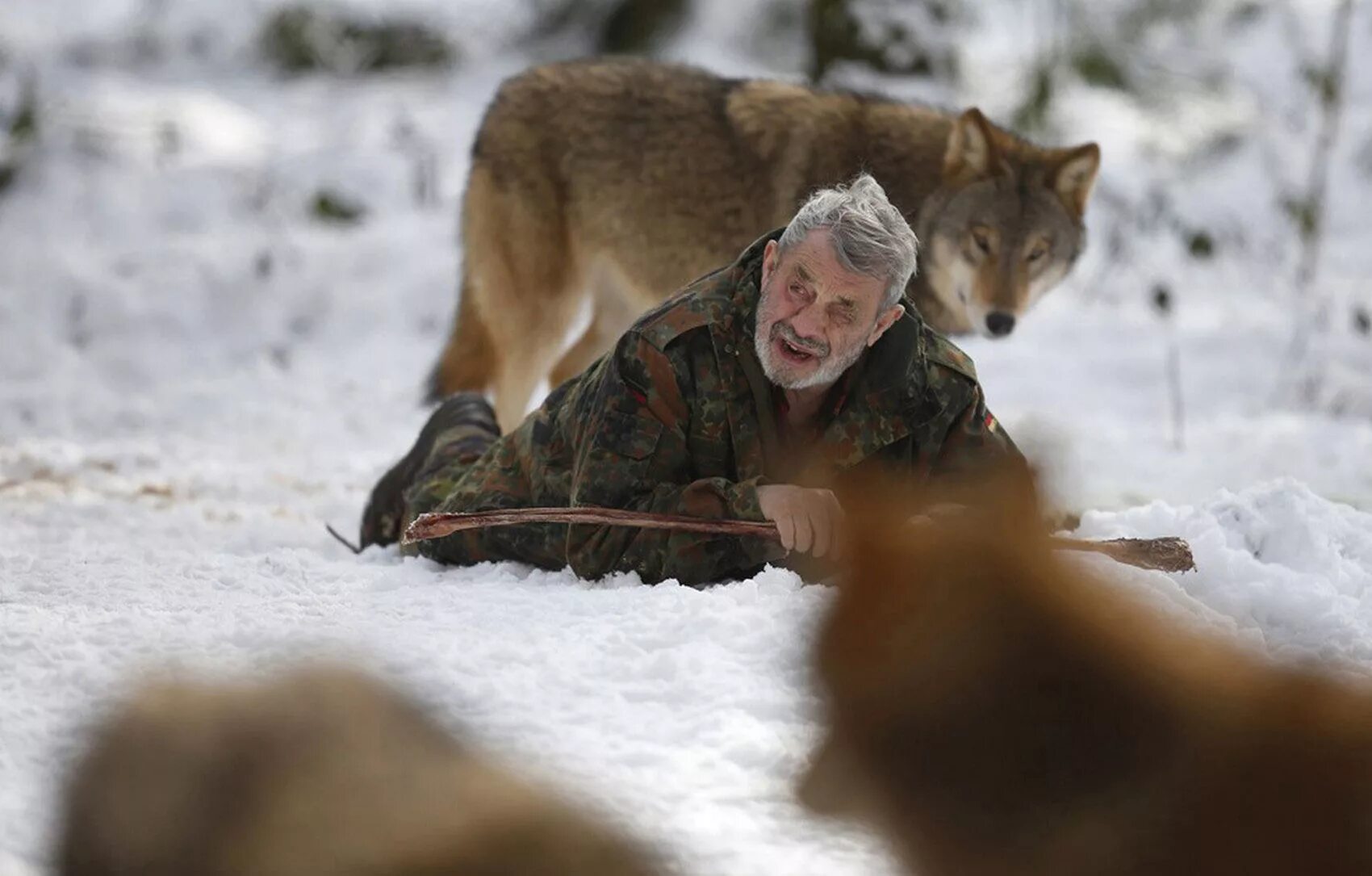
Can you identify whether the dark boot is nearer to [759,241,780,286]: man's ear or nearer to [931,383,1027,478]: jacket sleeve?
[759,241,780,286]: man's ear

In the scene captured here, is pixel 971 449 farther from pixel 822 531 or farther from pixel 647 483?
pixel 647 483

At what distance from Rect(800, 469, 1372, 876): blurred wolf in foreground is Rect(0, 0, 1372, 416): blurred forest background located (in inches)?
234

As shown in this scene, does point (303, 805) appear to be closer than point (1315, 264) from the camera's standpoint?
Yes

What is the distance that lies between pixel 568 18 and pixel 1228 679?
11.5 meters

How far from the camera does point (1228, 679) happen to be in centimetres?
191

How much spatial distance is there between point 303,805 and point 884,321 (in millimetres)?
1651

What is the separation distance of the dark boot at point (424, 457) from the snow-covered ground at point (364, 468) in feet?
0.57

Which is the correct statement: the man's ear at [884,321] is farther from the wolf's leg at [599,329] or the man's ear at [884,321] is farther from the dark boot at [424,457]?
the wolf's leg at [599,329]

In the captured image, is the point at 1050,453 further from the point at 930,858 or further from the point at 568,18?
the point at 568,18

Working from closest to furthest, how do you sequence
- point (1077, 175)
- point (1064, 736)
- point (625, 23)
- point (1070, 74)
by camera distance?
point (1064, 736) < point (1077, 175) < point (1070, 74) < point (625, 23)

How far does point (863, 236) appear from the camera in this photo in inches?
110

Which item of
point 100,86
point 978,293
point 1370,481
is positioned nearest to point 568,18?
point 100,86

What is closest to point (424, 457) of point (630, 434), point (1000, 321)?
point (630, 434)

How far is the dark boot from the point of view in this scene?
385 centimetres
